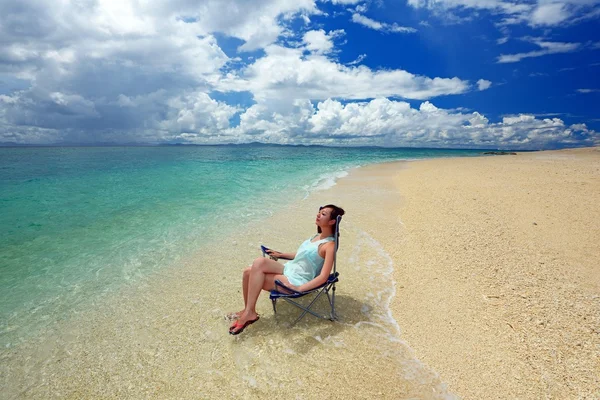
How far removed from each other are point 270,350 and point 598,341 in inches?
163

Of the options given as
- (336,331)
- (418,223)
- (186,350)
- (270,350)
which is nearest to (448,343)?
(336,331)

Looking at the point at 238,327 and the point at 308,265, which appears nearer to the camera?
the point at 238,327

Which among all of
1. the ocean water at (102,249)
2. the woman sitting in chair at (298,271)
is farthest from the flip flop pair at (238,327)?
the ocean water at (102,249)

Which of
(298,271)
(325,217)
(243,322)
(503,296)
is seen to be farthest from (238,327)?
(503,296)

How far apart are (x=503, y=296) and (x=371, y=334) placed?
7.74ft

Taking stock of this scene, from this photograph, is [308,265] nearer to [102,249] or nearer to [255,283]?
[255,283]

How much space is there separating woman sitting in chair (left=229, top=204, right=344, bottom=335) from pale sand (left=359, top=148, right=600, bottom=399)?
1.52 meters

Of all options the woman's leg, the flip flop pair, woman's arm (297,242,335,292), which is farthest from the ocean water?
woman's arm (297,242,335,292)

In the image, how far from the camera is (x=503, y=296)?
479 cm

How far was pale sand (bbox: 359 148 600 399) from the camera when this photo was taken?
3.37 metres

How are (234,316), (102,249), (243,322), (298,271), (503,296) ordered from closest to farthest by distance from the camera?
1. (243,322)
2. (298,271)
3. (234,316)
4. (503,296)
5. (102,249)

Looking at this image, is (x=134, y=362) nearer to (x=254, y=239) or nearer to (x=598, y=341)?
(x=254, y=239)

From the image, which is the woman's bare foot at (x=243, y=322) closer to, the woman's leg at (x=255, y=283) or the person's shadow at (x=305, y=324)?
the woman's leg at (x=255, y=283)

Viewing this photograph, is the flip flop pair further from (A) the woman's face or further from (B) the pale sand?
(B) the pale sand
